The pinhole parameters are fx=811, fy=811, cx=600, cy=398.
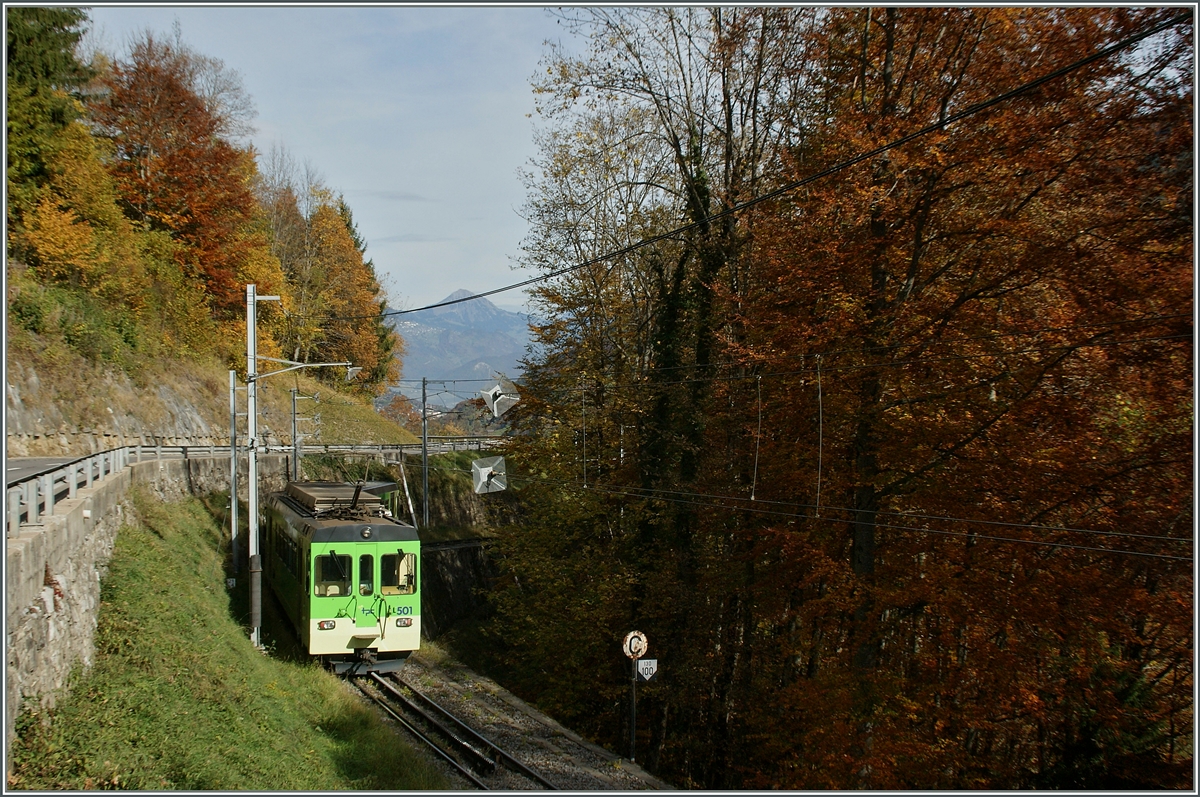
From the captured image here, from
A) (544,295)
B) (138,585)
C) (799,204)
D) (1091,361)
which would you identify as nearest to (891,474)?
(1091,361)

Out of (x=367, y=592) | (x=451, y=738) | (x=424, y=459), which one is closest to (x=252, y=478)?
(x=367, y=592)

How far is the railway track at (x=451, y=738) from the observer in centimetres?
1367

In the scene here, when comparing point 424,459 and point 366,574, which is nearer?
point 366,574

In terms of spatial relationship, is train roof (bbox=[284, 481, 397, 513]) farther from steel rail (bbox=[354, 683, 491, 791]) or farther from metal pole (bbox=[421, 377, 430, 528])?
metal pole (bbox=[421, 377, 430, 528])

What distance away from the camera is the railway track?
1367 centimetres

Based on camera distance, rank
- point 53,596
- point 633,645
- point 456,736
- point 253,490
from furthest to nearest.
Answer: point 253,490, point 633,645, point 456,736, point 53,596

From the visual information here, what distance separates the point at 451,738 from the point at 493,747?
1.12 m

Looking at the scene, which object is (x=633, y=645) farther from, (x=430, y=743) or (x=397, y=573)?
(x=397, y=573)

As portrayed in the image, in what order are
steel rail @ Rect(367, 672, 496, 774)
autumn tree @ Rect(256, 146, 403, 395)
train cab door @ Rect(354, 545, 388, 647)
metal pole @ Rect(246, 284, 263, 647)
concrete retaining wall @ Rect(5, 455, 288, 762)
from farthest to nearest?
autumn tree @ Rect(256, 146, 403, 395) < metal pole @ Rect(246, 284, 263, 647) < train cab door @ Rect(354, 545, 388, 647) < steel rail @ Rect(367, 672, 496, 774) < concrete retaining wall @ Rect(5, 455, 288, 762)

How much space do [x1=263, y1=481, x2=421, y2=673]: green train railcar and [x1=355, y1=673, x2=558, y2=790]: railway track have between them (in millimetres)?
902

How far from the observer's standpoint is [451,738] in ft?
50.5

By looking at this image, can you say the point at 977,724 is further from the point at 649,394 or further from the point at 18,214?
the point at 18,214

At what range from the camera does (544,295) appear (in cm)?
2834

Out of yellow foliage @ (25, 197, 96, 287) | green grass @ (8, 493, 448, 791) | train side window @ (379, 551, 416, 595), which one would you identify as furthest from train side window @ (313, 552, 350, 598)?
yellow foliage @ (25, 197, 96, 287)
